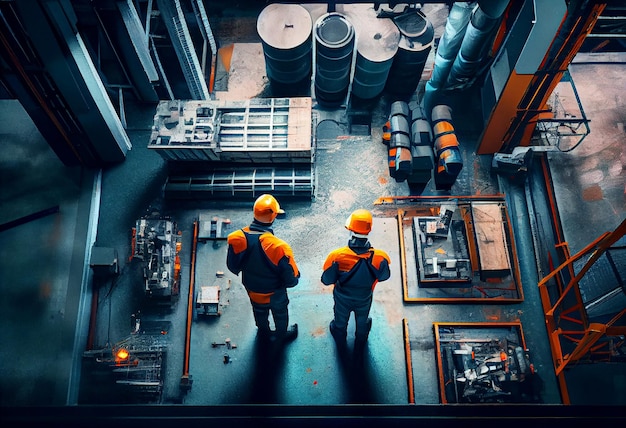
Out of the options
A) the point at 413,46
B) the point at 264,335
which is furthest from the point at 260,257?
the point at 413,46

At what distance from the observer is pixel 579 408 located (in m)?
4.47

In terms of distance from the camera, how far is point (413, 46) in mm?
10375

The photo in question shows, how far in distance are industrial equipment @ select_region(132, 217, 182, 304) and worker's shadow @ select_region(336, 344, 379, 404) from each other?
139 inches

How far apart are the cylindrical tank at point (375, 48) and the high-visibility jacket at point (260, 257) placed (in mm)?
5244

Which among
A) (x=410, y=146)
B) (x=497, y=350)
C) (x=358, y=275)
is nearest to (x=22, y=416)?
(x=358, y=275)

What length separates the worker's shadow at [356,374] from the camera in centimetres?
866

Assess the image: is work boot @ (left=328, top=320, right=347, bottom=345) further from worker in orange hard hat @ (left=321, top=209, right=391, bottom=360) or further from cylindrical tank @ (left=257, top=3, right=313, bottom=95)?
cylindrical tank @ (left=257, top=3, right=313, bottom=95)

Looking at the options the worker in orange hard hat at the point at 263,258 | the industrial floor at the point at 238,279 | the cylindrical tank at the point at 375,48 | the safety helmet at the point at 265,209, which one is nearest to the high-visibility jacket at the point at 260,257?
the worker in orange hard hat at the point at 263,258

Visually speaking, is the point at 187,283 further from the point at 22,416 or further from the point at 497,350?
the point at 497,350

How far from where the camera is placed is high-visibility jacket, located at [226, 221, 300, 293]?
688 cm

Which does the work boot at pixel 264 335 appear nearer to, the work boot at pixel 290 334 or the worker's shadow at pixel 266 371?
the worker's shadow at pixel 266 371

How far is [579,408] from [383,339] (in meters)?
4.86

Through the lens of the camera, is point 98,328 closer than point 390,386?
No

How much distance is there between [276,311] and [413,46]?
20.9ft
